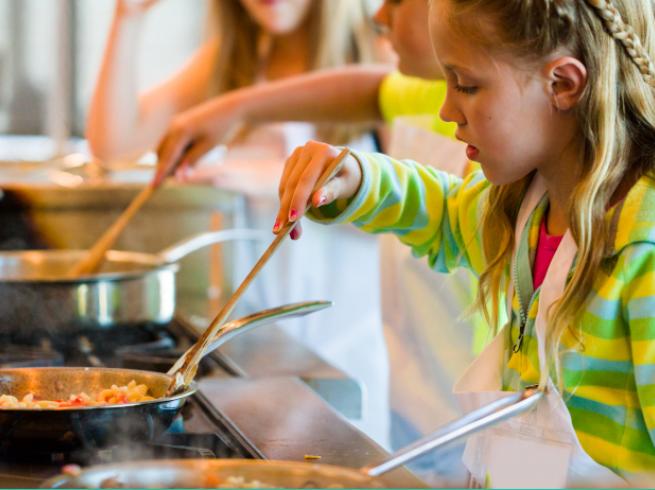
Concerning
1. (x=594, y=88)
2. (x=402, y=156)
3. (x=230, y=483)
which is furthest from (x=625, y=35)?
(x=402, y=156)

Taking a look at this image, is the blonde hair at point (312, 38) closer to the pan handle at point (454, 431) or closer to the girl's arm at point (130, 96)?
the girl's arm at point (130, 96)

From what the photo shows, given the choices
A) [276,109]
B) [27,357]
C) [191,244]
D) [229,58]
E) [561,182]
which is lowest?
[27,357]

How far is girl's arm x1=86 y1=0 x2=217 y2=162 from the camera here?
2.26 meters

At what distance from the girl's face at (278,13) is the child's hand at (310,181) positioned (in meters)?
1.34

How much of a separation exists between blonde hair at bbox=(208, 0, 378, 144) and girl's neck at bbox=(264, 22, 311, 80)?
3cm

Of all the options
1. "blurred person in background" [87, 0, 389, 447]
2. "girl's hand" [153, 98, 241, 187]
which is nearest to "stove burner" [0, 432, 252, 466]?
"girl's hand" [153, 98, 241, 187]

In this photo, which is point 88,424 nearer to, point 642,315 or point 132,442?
point 132,442

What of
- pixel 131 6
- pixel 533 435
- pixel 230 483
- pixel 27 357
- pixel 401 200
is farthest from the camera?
pixel 131 6

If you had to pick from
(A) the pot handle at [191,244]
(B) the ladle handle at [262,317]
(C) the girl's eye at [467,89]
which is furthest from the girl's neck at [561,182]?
(A) the pot handle at [191,244]

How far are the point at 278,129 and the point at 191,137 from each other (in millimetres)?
830

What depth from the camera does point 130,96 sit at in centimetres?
236

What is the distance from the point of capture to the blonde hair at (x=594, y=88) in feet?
2.87

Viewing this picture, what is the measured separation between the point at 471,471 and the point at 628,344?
0.55 ft

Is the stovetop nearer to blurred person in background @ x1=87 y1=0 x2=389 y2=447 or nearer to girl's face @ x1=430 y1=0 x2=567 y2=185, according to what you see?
girl's face @ x1=430 y1=0 x2=567 y2=185
